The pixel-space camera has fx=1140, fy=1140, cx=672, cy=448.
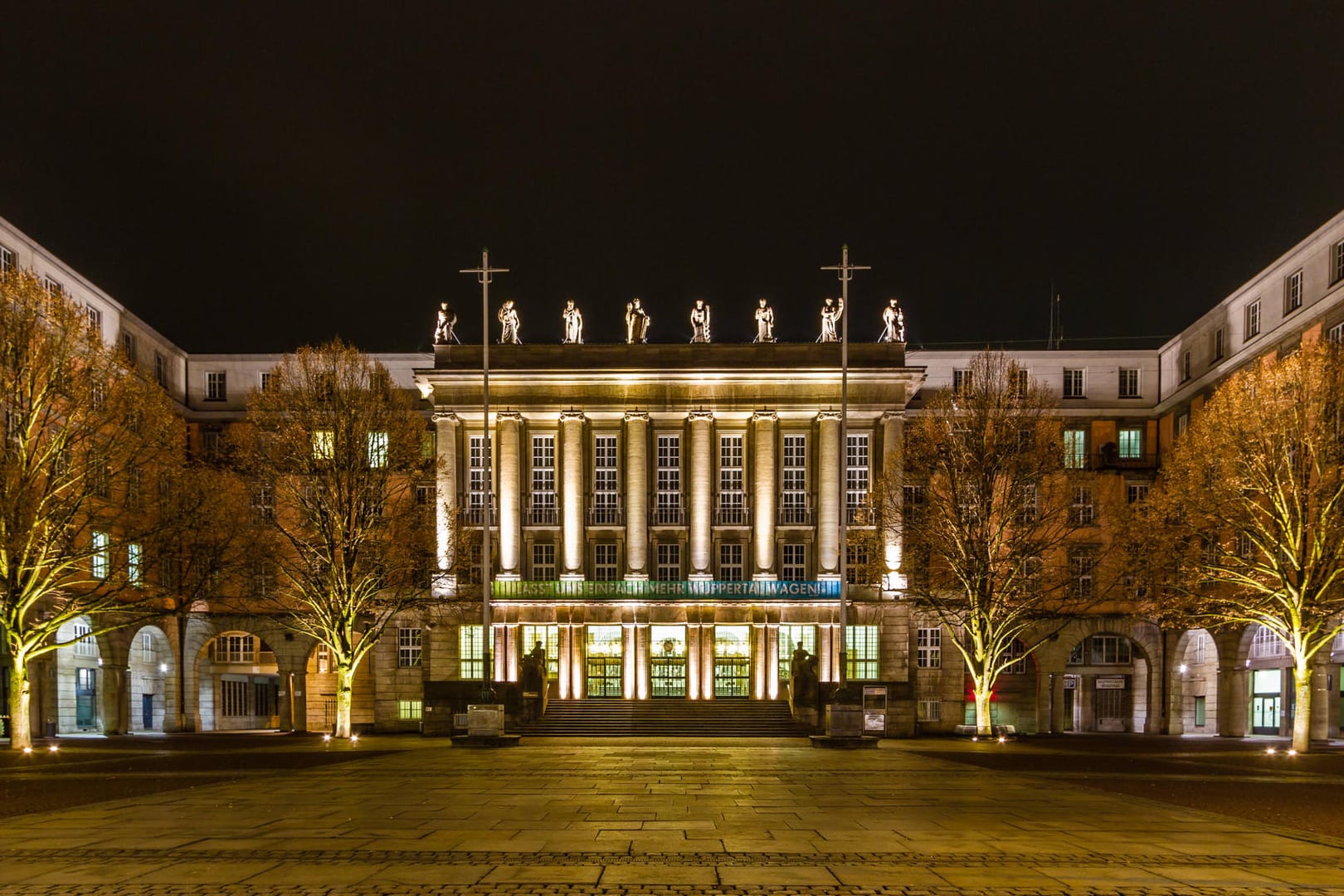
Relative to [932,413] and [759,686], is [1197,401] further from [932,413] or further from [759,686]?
[759,686]

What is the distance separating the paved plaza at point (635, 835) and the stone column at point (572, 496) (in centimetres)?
3625

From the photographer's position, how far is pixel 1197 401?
66.2 meters

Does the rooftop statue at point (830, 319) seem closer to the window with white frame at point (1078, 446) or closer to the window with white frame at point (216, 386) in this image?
the window with white frame at point (1078, 446)

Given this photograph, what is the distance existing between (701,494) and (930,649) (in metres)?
16.8

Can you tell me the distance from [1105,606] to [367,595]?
44202 mm

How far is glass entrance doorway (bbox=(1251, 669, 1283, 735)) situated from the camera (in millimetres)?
62750

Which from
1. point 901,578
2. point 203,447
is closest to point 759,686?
point 901,578

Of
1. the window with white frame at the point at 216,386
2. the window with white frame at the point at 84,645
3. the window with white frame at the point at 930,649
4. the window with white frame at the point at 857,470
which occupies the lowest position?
the window with white frame at the point at 930,649

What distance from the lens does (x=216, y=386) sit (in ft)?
248

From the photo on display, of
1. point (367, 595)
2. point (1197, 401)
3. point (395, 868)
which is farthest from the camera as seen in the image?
point (1197, 401)

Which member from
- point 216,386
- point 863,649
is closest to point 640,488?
point 863,649

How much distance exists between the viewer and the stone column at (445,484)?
2574 inches

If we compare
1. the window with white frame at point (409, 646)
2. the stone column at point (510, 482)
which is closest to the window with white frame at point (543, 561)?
the stone column at point (510, 482)

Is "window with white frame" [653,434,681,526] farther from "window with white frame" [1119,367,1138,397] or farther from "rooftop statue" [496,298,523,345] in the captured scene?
"window with white frame" [1119,367,1138,397]
